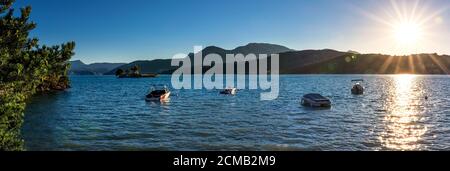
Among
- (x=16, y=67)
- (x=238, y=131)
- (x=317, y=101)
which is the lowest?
(x=238, y=131)

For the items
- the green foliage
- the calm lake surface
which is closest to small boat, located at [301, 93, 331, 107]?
the calm lake surface

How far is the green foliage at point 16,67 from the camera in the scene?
17.7m

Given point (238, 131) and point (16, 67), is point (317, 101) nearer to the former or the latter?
point (238, 131)

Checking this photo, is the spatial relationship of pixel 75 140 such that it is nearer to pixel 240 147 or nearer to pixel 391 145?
pixel 240 147

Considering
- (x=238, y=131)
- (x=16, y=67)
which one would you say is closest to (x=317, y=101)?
(x=238, y=131)

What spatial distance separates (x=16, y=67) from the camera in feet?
61.1

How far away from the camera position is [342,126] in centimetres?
5112

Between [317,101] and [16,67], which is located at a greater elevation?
[16,67]

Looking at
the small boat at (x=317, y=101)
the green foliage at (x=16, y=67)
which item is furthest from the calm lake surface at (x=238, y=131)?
the green foliage at (x=16, y=67)

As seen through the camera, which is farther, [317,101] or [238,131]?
[317,101]
